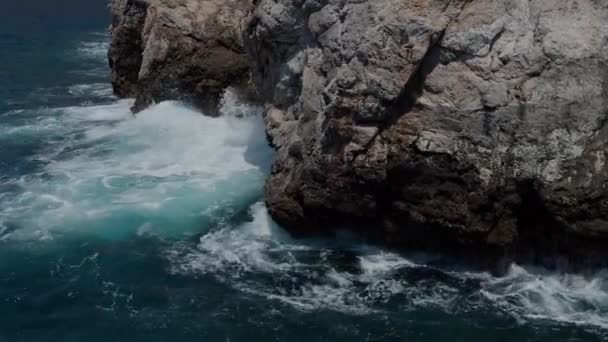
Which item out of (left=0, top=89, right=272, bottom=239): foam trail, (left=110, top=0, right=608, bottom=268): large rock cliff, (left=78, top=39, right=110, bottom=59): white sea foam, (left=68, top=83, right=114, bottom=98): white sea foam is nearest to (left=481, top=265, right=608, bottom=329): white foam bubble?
(left=110, top=0, right=608, bottom=268): large rock cliff

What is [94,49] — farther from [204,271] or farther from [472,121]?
[472,121]

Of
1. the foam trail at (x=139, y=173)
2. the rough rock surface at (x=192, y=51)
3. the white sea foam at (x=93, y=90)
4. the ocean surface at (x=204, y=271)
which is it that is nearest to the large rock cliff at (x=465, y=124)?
the ocean surface at (x=204, y=271)

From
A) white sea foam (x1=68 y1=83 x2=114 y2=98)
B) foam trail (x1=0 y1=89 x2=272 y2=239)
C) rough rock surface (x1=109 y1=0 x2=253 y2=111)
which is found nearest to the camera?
foam trail (x1=0 y1=89 x2=272 y2=239)

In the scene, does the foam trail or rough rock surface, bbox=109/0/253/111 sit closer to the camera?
the foam trail

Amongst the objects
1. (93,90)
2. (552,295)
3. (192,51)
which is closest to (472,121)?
(552,295)

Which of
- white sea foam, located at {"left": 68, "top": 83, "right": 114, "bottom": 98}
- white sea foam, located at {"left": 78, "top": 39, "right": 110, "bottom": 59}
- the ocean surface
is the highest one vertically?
white sea foam, located at {"left": 78, "top": 39, "right": 110, "bottom": 59}

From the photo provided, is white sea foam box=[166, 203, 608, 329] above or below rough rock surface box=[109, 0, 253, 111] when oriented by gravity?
below

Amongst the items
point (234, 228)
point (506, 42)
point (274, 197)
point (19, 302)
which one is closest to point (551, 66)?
point (506, 42)

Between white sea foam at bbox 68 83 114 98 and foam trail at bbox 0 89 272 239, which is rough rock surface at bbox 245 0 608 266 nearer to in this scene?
foam trail at bbox 0 89 272 239
